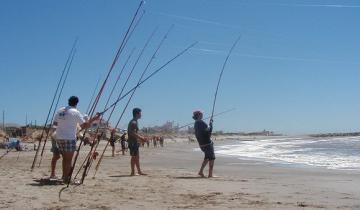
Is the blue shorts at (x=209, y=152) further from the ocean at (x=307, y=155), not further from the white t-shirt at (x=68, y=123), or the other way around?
the ocean at (x=307, y=155)

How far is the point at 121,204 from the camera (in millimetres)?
6137

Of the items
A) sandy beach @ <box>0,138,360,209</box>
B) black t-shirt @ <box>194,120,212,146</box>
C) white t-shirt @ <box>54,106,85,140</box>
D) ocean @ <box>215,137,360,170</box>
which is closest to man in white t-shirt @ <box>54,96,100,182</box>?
white t-shirt @ <box>54,106,85,140</box>

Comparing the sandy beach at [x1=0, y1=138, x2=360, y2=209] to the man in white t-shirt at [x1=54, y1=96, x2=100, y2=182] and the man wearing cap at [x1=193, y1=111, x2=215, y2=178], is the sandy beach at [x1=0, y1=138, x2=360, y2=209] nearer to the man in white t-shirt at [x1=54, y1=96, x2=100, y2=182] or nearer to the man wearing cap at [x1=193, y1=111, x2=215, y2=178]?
the man in white t-shirt at [x1=54, y1=96, x2=100, y2=182]

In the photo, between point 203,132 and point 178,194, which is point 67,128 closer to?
point 178,194

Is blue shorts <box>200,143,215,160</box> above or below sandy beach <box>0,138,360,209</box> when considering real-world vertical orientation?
above

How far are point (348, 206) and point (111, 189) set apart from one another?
324 centimetres

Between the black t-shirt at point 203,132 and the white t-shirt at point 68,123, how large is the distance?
123 inches

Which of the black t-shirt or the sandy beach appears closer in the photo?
the sandy beach

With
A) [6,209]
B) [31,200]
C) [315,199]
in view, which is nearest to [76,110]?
[31,200]

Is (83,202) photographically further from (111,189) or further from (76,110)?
(76,110)

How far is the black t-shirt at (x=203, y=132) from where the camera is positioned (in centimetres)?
1011

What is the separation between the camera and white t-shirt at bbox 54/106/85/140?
7605mm

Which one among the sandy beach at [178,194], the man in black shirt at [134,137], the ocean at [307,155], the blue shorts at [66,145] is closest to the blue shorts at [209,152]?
the sandy beach at [178,194]

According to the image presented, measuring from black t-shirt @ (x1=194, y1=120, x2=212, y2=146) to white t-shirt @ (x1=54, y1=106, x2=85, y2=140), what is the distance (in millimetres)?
3116
